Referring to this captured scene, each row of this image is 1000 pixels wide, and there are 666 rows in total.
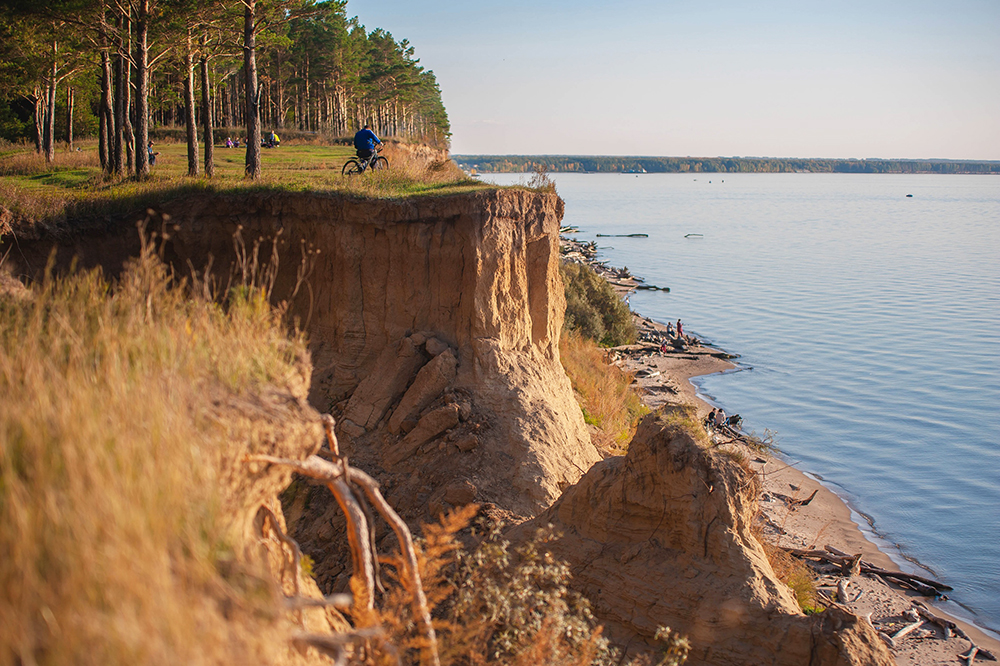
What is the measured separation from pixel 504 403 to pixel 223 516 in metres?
9.28

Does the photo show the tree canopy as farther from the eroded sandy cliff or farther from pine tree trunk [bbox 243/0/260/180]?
the eroded sandy cliff

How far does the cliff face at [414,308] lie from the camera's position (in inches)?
496

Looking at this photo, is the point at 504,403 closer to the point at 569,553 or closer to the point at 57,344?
the point at 569,553

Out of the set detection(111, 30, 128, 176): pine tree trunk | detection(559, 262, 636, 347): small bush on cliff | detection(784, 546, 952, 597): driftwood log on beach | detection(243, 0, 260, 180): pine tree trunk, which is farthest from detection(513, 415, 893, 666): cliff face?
detection(111, 30, 128, 176): pine tree trunk

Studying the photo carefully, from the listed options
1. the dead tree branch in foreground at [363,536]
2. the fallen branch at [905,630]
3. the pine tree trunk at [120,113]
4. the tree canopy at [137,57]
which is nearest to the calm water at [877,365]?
A: the fallen branch at [905,630]

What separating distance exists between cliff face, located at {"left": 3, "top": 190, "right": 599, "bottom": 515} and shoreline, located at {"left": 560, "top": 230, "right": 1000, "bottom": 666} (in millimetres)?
5887

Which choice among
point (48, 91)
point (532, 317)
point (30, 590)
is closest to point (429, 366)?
point (532, 317)

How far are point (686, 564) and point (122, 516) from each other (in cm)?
766

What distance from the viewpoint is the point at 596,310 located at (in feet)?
101

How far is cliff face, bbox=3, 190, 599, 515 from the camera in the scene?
496 inches

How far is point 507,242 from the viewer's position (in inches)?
557

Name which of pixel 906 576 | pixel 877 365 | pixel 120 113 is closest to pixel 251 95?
pixel 120 113

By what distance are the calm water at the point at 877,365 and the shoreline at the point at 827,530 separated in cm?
56

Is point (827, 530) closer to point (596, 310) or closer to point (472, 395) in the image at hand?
point (472, 395)
